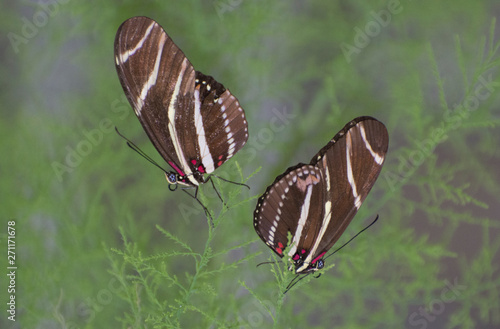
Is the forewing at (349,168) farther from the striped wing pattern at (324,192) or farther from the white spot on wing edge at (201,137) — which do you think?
the white spot on wing edge at (201,137)

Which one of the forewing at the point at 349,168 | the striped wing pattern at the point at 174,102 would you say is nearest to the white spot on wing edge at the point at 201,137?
the striped wing pattern at the point at 174,102

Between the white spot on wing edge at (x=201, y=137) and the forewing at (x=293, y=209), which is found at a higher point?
the white spot on wing edge at (x=201, y=137)

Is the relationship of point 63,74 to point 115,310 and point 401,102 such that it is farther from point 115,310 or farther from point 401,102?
point 401,102

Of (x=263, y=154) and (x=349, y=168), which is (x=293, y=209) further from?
(x=263, y=154)

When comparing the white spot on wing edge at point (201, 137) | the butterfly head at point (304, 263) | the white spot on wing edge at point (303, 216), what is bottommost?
the butterfly head at point (304, 263)

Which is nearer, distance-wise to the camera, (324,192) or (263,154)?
(324,192)

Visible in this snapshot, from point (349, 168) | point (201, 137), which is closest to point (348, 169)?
point (349, 168)

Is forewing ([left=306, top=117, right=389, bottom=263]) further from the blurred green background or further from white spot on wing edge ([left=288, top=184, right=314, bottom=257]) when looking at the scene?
the blurred green background
